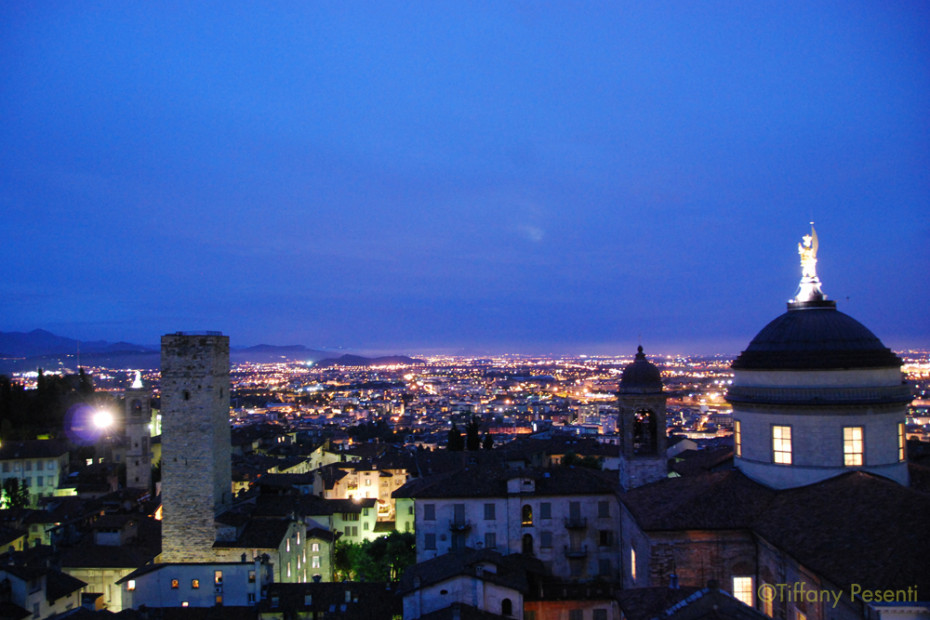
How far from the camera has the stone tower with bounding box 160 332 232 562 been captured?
36.1m

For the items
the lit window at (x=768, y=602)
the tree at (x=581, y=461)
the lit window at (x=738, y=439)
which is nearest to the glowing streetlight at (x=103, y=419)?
the tree at (x=581, y=461)

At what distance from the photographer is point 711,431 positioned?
9812 centimetres

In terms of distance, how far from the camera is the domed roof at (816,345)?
20891 mm

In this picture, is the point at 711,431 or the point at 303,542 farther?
the point at 711,431

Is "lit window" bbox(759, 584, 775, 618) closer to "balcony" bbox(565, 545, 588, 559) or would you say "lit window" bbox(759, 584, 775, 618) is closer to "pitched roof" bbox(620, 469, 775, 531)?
"pitched roof" bbox(620, 469, 775, 531)

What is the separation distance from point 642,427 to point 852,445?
384 inches

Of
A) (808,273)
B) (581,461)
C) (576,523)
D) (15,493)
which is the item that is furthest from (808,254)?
(15,493)

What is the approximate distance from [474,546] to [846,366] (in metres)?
18.2

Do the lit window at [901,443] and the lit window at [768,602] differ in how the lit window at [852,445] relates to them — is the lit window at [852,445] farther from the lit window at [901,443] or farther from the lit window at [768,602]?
the lit window at [768,602]

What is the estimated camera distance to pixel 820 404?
20266 millimetres

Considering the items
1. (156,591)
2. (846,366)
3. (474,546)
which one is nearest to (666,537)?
(846,366)

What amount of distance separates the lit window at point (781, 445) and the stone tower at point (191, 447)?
27.8 metres

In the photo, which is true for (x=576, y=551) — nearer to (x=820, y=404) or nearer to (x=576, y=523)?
(x=576, y=523)

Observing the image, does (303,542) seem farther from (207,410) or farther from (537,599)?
(537,599)
